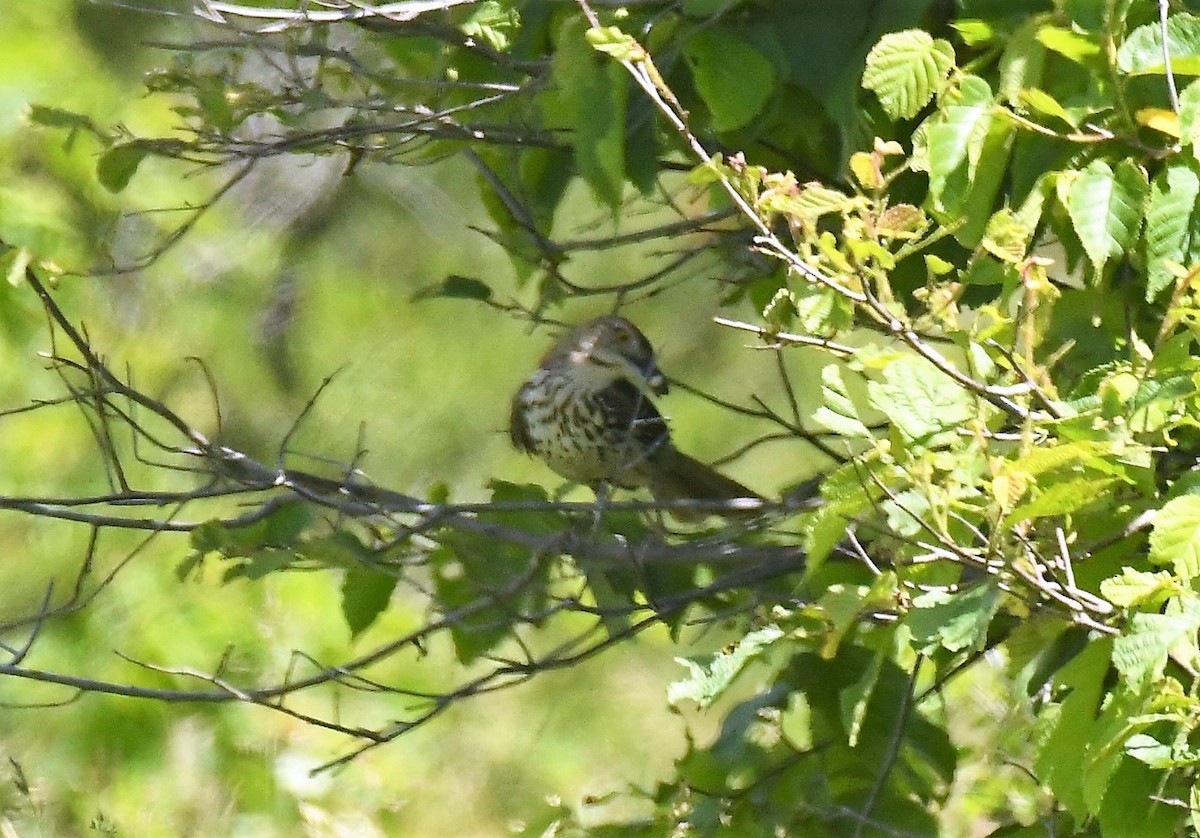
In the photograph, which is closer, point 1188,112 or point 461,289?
point 1188,112

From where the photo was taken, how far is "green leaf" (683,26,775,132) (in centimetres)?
198

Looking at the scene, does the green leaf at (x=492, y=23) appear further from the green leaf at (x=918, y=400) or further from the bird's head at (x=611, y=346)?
the bird's head at (x=611, y=346)

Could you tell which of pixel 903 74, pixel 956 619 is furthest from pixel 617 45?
pixel 956 619

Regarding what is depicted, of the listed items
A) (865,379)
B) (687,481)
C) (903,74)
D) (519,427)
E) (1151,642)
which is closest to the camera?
(1151,642)

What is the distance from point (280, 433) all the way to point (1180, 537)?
14.5 ft

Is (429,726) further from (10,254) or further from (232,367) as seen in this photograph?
(10,254)

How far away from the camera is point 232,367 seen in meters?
5.67

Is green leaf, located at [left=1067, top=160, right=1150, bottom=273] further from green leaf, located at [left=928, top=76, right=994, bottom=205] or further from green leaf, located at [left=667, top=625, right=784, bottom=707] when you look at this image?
green leaf, located at [left=667, top=625, right=784, bottom=707]

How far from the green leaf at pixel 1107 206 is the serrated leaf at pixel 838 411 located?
289mm

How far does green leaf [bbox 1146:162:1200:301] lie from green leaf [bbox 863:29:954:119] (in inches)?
10.8

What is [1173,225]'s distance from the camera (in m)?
1.56

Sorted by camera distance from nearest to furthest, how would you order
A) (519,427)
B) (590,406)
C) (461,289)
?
1. (461,289)
2. (590,406)
3. (519,427)

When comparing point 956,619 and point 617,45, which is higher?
point 617,45

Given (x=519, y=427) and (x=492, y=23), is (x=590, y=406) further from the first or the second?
(x=492, y=23)
